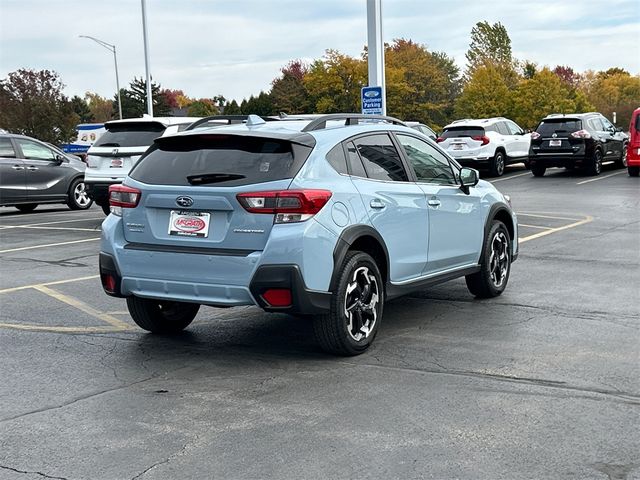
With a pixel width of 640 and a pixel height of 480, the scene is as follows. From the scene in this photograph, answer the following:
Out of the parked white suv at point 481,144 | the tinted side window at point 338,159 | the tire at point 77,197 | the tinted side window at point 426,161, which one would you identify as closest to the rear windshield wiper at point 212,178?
the tinted side window at point 338,159

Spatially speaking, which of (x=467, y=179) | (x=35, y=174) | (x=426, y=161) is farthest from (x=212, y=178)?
(x=35, y=174)

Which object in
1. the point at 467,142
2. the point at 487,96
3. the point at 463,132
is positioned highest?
the point at 487,96

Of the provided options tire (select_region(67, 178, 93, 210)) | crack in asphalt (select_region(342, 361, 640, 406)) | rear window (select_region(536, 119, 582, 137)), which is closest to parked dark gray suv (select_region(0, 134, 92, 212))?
tire (select_region(67, 178, 93, 210))

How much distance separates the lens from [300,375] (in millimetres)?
6004

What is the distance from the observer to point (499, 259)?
8.78 metres

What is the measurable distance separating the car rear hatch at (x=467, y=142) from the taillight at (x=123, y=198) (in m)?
20.6

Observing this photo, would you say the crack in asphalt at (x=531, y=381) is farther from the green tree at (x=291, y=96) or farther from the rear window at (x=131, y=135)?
the green tree at (x=291, y=96)

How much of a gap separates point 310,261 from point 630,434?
2.29 meters

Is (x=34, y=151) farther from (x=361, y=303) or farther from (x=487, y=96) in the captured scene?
(x=487, y=96)

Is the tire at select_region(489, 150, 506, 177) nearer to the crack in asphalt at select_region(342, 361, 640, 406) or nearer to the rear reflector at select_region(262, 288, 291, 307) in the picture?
the crack in asphalt at select_region(342, 361, 640, 406)

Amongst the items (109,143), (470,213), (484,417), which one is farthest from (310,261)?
(109,143)

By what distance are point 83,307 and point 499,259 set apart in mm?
3950

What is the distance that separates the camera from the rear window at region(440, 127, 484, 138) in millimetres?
26922

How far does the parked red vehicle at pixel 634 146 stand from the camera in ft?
78.1
